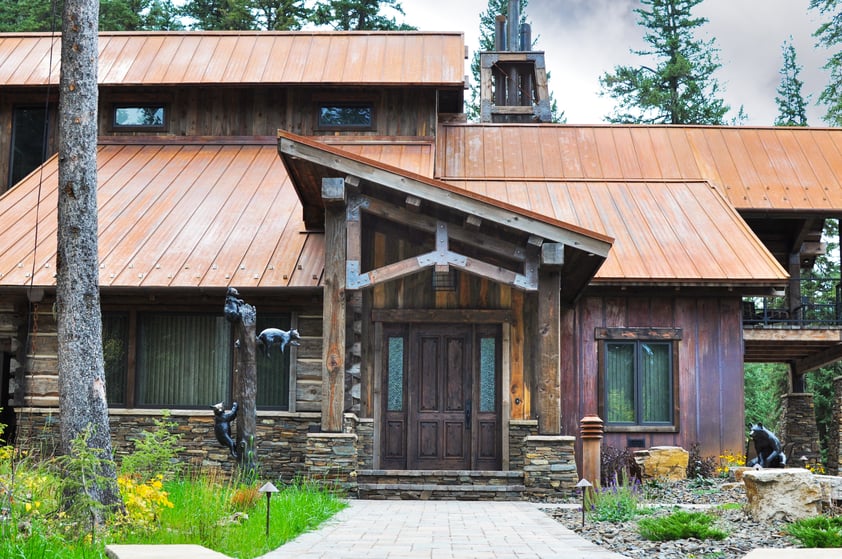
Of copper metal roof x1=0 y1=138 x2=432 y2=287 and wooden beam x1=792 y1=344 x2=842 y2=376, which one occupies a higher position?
copper metal roof x1=0 y1=138 x2=432 y2=287

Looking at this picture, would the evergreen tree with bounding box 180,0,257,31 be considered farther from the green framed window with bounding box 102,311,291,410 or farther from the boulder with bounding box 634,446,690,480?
the boulder with bounding box 634,446,690,480

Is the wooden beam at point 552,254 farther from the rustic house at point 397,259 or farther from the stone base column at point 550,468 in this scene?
the stone base column at point 550,468

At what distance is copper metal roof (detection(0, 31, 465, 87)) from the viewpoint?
18562mm

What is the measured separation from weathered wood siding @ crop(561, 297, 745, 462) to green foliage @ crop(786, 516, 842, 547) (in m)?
7.29

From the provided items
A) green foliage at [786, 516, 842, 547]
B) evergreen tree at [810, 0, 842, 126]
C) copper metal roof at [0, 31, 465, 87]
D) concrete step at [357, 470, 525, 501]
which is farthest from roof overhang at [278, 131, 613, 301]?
evergreen tree at [810, 0, 842, 126]

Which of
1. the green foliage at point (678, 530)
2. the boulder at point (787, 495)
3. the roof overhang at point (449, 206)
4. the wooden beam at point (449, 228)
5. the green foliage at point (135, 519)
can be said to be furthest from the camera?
the wooden beam at point (449, 228)

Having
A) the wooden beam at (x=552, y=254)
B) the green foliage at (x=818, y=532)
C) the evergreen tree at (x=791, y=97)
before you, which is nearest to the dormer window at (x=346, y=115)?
the wooden beam at (x=552, y=254)

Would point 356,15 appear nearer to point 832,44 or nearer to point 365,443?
point 832,44

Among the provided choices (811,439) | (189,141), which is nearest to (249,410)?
(189,141)

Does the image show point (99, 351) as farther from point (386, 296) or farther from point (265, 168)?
point (265, 168)

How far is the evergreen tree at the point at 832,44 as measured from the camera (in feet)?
97.0

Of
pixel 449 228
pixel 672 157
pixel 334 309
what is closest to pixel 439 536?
pixel 334 309

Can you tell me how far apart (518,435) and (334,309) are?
3473 millimetres

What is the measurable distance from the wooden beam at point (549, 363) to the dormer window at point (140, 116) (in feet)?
30.9
